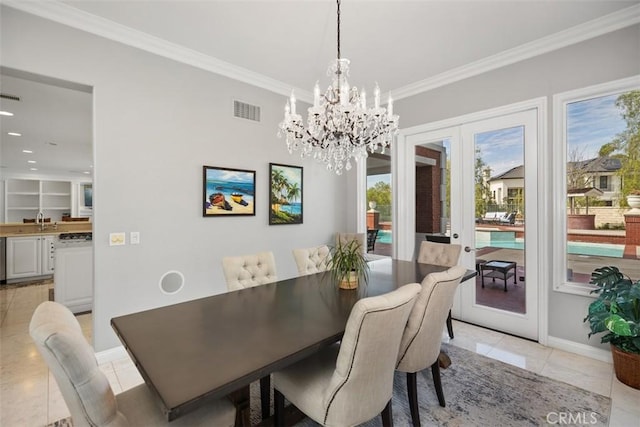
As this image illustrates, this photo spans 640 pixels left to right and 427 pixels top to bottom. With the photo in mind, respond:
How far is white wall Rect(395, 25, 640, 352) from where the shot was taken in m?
2.59

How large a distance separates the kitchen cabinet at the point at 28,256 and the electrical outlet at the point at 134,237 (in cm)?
476

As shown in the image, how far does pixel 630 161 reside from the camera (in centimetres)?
260

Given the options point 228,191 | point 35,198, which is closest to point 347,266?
point 228,191

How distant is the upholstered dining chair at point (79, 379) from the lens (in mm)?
1011

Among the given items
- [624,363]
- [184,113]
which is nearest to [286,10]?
[184,113]

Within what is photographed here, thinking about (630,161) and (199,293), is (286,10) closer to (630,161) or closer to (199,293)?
(199,293)

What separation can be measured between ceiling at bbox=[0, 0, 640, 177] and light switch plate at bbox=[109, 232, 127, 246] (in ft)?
6.03

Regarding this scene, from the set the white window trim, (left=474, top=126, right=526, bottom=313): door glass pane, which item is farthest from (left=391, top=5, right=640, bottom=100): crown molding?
(left=474, top=126, right=526, bottom=313): door glass pane

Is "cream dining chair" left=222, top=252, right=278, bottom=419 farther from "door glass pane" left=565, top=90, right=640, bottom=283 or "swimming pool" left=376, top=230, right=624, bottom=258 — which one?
"door glass pane" left=565, top=90, right=640, bottom=283

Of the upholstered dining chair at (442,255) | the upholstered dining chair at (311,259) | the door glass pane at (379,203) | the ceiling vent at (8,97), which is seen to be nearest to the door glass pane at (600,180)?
the upholstered dining chair at (442,255)

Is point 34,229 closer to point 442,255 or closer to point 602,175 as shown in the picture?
point 442,255

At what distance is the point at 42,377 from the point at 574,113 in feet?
17.7

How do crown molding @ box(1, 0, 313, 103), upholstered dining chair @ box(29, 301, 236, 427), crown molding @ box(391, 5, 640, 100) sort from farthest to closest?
crown molding @ box(391, 5, 640, 100)
crown molding @ box(1, 0, 313, 103)
upholstered dining chair @ box(29, 301, 236, 427)

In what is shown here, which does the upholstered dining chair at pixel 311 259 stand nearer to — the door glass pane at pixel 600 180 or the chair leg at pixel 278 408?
the chair leg at pixel 278 408
